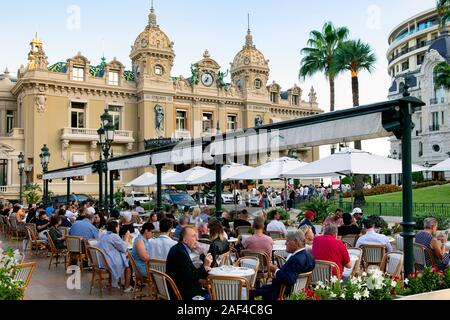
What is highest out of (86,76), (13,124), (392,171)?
(86,76)

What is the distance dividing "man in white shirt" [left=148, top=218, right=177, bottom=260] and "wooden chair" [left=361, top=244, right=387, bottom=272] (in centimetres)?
364

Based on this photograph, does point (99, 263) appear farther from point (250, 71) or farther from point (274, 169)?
point (250, 71)

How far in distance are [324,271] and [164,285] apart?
2.21 meters

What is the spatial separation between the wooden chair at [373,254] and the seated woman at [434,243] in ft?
2.17

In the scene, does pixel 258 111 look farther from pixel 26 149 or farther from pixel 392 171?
pixel 392 171

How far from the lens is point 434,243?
300 inches

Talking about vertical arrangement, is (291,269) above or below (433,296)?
above

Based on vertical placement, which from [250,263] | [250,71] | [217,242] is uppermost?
[250,71]

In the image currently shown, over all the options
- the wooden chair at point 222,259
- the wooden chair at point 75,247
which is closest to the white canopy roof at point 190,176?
the wooden chair at point 75,247

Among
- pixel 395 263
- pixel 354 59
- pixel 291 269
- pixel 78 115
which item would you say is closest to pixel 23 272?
pixel 291 269

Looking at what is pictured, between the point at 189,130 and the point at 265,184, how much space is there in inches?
417

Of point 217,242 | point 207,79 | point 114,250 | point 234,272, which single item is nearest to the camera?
point 234,272
